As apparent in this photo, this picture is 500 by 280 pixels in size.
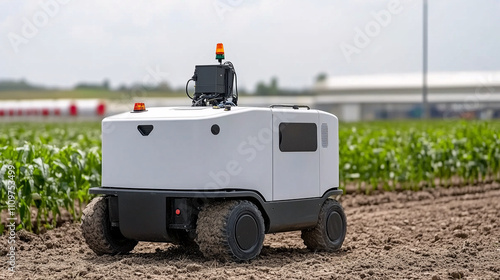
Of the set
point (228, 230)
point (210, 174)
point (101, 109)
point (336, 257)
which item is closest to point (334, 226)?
point (336, 257)

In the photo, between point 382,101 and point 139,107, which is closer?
point 139,107

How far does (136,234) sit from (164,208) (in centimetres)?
42

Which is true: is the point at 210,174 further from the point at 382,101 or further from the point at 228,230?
the point at 382,101

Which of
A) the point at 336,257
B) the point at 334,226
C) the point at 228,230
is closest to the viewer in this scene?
the point at 228,230

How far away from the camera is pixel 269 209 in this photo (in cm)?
688

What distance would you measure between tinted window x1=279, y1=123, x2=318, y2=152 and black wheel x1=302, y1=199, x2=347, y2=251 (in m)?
0.70

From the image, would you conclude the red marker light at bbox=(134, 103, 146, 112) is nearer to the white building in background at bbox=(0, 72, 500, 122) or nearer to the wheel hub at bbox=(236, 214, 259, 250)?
the wheel hub at bbox=(236, 214, 259, 250)

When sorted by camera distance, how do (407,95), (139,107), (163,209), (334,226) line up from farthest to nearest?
(407,95) < (334,226) < (139,107) < (163,209)

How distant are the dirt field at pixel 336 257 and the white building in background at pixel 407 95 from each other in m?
49.1

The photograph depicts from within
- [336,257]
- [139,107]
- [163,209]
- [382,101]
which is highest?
[382,101]

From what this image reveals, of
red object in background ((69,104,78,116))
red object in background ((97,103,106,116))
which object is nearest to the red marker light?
red object in background ((97,103,106,116))

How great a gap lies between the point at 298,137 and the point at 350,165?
697 centimetres

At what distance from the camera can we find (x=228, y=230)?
6.40 m

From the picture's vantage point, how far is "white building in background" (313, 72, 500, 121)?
59575 mm
